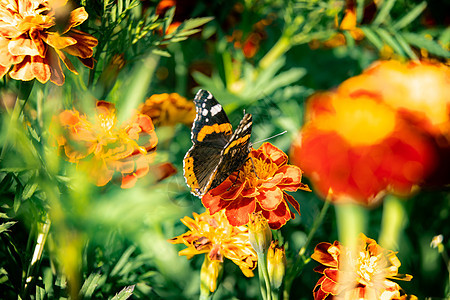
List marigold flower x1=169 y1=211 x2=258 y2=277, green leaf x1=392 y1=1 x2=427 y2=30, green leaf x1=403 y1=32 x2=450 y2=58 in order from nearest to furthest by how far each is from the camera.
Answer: marigold flower x1=169 y1=211 x2=258 y2=277 → green leaf x1=403 y1=32 x2=450 y2=58 → green leaf x1=392 y1=1 x2=427 y2=30

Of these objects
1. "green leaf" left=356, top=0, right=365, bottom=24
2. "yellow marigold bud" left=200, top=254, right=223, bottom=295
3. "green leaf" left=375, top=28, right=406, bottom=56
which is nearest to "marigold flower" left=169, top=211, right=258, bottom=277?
"yellow marigold bud" left=200, top=254, right=223, bottom=295

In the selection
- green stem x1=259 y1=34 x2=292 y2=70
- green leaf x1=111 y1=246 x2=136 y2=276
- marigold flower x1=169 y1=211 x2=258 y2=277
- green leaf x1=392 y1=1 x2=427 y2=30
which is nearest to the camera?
marigold flower x1=169 y1=211 x2=258 y2=277

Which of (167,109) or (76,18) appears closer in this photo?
(76,18)

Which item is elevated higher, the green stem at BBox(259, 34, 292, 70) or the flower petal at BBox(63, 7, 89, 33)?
the flower petal at BBox(63, 7, 89, 33)

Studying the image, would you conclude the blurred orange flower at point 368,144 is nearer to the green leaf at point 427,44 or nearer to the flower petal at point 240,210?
the flower petal at point 240,210

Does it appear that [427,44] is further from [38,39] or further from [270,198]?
[38,39]

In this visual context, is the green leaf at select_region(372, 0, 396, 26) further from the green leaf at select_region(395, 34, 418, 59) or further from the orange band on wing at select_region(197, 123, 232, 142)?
the orange band on wing at select_region(197, 123, 232, 142)

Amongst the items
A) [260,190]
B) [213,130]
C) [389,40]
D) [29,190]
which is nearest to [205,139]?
[213,130]
